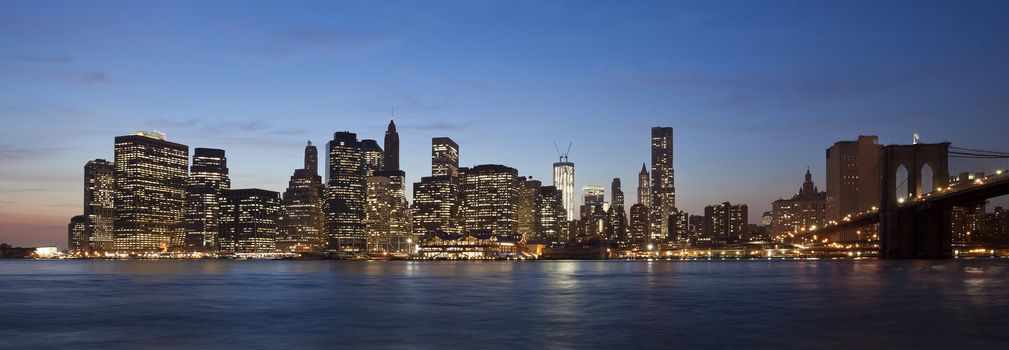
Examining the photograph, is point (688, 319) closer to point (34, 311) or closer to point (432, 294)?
point (432, 294)

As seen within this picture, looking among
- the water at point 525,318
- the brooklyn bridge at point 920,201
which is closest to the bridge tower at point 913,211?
the brooklyn bridge at point 920,201

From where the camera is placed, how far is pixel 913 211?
111 meters

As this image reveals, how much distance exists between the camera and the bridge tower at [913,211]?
11038cm

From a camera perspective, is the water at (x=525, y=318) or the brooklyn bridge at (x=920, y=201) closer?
the water at (x=525, y=318)

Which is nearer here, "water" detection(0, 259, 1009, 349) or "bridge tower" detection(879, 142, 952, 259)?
"water" detection(0, 259, 1009, 349)

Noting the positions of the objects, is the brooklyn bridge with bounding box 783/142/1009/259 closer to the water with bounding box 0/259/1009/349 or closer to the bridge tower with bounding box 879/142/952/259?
the bridge tower with bounding box 879/142/952/259

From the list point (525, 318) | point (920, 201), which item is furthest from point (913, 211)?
point (525, 318)

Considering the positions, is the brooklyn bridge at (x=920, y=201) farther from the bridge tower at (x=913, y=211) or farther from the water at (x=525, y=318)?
the water at (x=525, y=318)

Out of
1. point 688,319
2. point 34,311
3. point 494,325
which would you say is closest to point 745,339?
point 688,319

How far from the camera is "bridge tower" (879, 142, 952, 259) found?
11038 cm

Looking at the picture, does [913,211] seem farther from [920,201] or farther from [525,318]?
[525,318]

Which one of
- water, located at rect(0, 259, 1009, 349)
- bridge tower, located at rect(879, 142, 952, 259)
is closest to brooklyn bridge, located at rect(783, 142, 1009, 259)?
bridge tower, located at rect(879, 142, 952, 259)

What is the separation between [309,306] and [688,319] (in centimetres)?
2021

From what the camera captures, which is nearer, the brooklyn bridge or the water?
the water
